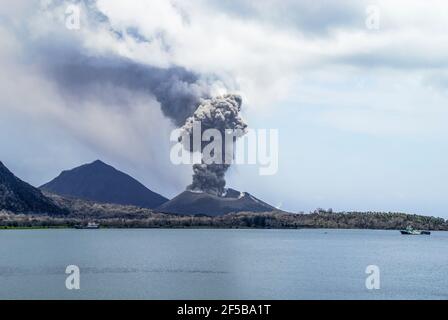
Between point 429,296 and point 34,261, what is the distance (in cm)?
6325

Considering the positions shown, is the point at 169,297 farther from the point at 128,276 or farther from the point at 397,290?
the point at 397,290

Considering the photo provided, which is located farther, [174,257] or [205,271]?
[174,257]

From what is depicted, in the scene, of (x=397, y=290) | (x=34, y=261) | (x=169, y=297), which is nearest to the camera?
(x=169, y=297)

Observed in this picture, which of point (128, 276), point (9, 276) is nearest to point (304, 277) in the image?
point (128, 276)

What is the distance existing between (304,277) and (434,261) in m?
46.2

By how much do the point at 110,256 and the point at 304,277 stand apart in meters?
47.0

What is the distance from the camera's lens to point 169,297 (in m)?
67.2

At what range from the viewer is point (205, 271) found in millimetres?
96250
